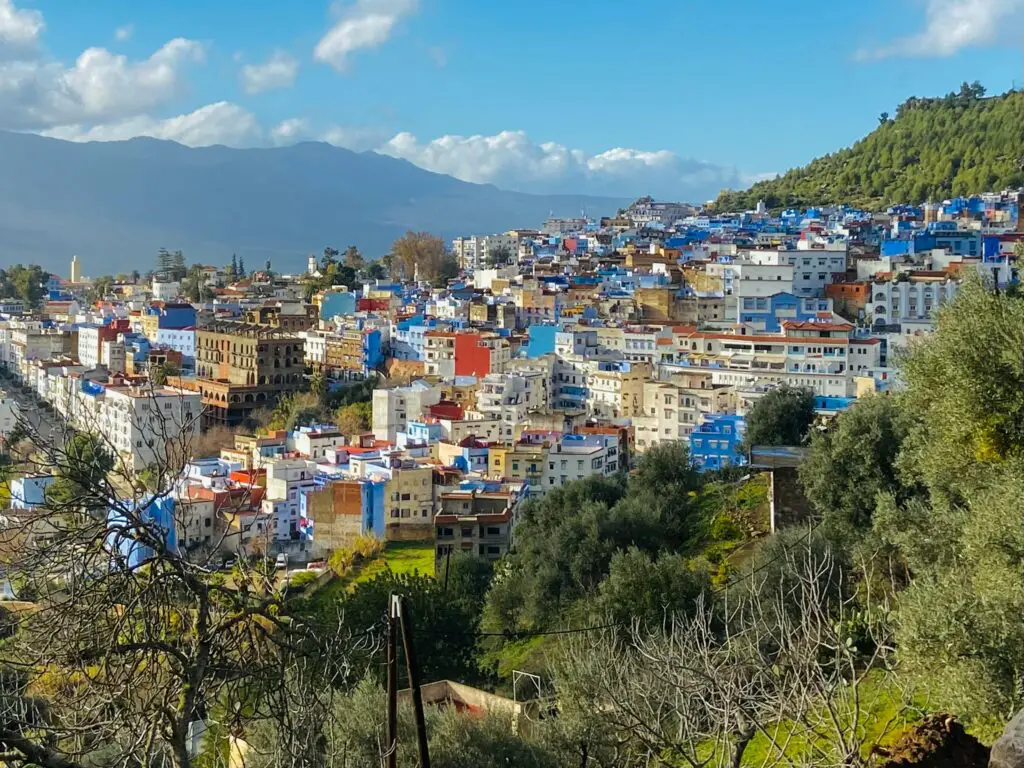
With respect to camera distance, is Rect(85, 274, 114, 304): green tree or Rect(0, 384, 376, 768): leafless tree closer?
Rect(0, 384, 376, 768): leafless tree

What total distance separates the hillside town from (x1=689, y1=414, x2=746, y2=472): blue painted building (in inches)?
1.6

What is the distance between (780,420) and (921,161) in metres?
36.9

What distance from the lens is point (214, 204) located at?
160875 millimetres

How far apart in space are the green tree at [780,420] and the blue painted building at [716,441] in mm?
2076

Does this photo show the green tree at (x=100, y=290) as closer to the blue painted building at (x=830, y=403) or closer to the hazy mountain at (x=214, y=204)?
the blue painted building at (x=830, y=403)

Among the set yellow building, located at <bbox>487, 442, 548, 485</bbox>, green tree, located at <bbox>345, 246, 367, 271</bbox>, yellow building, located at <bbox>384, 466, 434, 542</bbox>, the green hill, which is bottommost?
yellow building, located at <bbox>384, 466, 434, 542</bbox>

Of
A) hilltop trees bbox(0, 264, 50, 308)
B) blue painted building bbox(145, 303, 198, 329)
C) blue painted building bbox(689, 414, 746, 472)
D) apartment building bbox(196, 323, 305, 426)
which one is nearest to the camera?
blue painted building bbox(689, 414, 746, 472)

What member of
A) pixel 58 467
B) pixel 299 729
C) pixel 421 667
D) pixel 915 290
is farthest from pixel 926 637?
pixel 915 290

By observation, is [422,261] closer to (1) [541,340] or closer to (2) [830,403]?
A: (1) [541,340]

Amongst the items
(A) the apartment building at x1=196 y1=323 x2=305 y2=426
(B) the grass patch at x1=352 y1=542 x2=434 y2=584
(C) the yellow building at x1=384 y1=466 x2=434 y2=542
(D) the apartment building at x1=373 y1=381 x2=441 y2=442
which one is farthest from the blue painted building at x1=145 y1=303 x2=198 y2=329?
(B) the grass patch at x1=352 y1=542 x2=434 y2=584

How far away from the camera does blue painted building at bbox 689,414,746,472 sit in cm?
2106

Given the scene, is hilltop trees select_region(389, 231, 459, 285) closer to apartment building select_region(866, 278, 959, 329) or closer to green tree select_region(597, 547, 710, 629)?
apartment building select_region(866, 278, 959, 329)

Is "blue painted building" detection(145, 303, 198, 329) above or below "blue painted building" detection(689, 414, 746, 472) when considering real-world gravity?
above

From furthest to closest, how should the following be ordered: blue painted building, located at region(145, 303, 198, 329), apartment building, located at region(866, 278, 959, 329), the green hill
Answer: the green hill
blue painted building, located at region(145, 303, 198, 329)
apartment building, located at region(866, 278, 959, 329)
